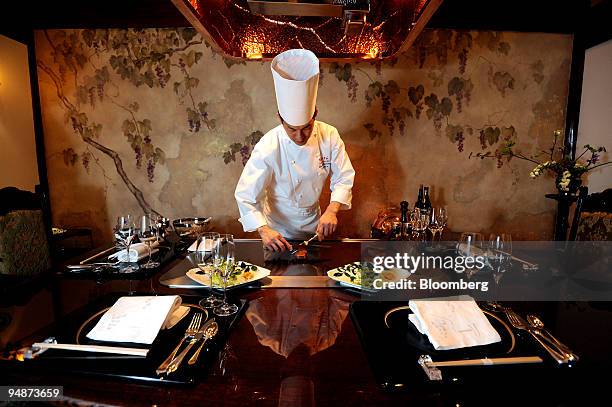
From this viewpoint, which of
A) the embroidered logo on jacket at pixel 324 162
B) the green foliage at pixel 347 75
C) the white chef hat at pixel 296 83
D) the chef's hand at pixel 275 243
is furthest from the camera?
the green foliage at pixel 347 75

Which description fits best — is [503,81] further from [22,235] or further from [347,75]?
[22,235]

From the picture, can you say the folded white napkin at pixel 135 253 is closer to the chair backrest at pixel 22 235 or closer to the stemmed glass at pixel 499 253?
the chair backrest at pixel 22 235

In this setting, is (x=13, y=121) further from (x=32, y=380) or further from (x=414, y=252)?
(x=414, y=252)

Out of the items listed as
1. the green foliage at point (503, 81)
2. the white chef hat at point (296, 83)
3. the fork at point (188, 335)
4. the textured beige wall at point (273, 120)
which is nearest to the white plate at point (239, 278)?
the fork at point (188, 335)

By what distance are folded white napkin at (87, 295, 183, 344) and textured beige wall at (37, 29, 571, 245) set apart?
171cm

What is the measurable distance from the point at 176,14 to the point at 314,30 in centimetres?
97

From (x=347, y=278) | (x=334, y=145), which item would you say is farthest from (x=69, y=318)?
(x=334, y=145)

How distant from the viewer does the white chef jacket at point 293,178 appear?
1.72 metres

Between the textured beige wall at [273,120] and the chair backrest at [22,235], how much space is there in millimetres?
1006

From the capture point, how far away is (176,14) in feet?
7.30

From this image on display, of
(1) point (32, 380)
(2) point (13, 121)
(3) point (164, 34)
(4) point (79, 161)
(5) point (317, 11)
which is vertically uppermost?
(3) point (164, 34)

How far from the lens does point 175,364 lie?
0.60 m

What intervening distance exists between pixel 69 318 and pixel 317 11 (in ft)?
4.46

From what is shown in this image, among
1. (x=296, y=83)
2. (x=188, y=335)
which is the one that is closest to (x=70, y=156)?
(x=296, y=83)
